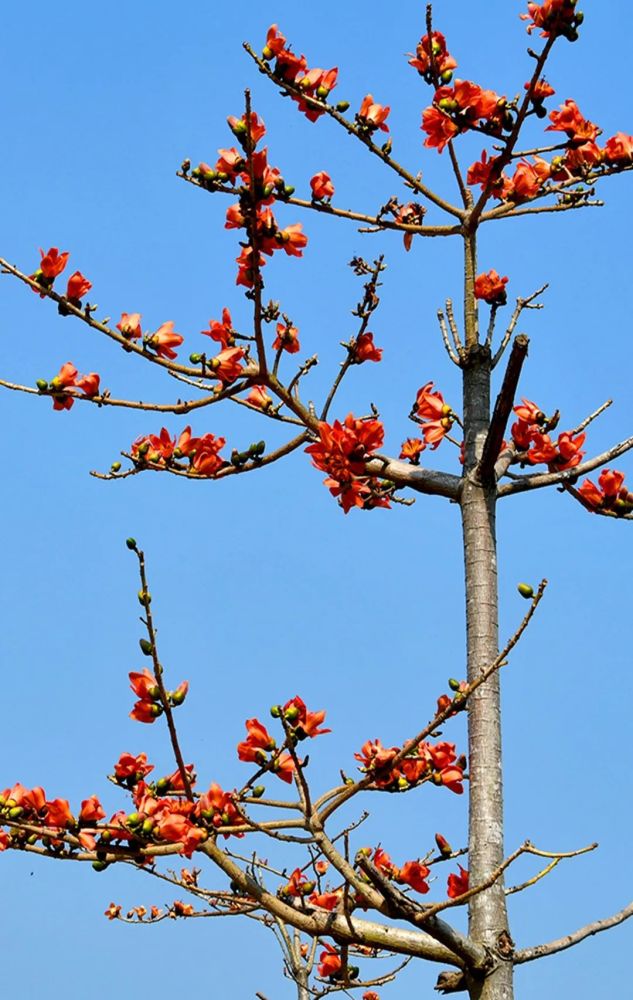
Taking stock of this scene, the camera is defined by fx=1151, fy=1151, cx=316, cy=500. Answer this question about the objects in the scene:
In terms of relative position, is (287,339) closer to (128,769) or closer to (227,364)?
(227,364)

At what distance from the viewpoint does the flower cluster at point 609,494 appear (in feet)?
13.6

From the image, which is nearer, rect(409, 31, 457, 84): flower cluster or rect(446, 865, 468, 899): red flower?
rect(446, 865, 468, 899): red flower

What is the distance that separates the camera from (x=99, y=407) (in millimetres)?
4238

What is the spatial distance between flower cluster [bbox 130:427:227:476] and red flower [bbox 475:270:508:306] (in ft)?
3.75

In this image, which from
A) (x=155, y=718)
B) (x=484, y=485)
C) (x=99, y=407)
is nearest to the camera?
(x=155, y=718)

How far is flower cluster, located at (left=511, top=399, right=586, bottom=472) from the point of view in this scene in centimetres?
414

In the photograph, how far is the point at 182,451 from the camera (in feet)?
14.3

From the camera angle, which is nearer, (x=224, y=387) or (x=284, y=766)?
(x=284, y=766)

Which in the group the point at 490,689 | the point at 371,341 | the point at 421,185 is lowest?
the point at 490,689

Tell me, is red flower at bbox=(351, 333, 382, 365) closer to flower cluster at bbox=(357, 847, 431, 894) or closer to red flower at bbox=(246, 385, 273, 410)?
red flower at bbox=(246, 385, 273, 410)

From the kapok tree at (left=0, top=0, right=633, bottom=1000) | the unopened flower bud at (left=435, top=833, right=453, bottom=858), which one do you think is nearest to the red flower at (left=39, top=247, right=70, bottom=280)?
the kapok tree at (left=0, top=0, right=633, bottom=1000)

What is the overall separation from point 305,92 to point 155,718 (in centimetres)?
251

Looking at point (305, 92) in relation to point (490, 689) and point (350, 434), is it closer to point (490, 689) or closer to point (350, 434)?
point (350, 434)

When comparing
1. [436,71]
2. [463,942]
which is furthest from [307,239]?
[463,942]
